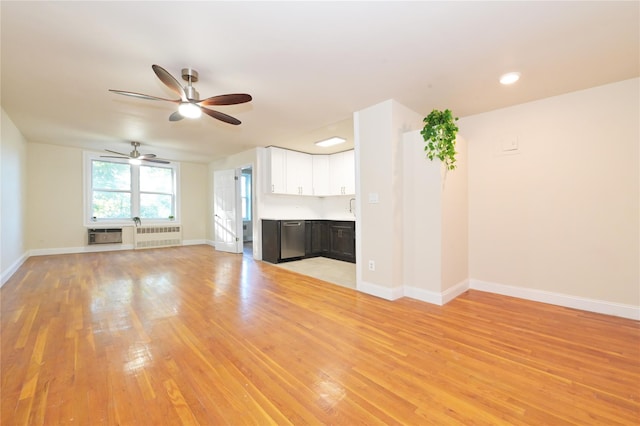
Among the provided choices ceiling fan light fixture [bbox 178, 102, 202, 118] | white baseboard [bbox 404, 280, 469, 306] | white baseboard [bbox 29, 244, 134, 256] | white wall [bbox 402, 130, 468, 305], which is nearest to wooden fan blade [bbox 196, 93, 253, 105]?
ceiling fan light fixture [bbox 178, 102, 202, 118]

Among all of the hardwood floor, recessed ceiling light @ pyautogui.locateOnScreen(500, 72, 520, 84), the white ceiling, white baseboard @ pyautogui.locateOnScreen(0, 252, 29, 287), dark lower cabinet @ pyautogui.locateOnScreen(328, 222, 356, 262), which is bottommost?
the hardwood floor

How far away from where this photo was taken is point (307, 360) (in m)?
1.94

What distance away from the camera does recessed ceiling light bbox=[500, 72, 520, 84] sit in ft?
8.61

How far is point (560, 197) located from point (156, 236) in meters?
8.65

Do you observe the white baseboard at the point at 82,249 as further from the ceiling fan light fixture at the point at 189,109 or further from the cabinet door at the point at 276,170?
the ceiling fan light fixture at the point at 189,109

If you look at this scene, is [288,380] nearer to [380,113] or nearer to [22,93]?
[380,113]

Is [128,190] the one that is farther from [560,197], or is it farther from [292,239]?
[560,197]

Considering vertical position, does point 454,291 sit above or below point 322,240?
below

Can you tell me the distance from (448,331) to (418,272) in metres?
0.95

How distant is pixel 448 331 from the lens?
241 centimetres

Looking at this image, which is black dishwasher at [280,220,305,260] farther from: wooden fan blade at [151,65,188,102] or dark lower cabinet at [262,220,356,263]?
wooden fan blade at [151,65,188,102]

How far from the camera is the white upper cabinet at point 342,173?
5718mm

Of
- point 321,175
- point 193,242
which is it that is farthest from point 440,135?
point 193,242

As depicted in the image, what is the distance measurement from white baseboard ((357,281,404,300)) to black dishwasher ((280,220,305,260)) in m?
2.31
